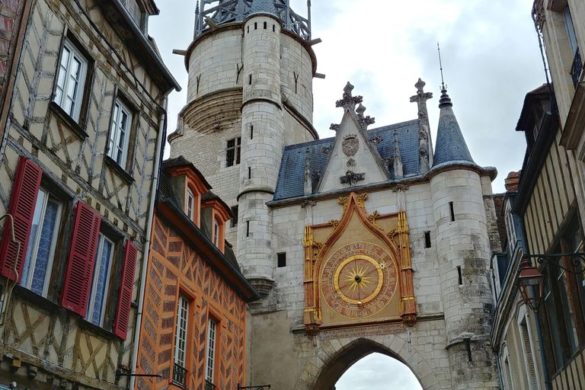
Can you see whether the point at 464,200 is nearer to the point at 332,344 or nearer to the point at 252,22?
the point at 332,344

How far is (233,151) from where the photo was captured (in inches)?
763

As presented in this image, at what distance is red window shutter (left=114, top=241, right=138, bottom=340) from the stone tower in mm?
8509

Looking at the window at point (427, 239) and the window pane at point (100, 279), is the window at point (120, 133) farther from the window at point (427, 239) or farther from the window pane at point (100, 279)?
the window at point (427, 239)

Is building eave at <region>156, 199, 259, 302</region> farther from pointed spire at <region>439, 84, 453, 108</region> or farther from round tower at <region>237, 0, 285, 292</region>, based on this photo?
pointed spire at <region>439, 84, 453, 108</region>

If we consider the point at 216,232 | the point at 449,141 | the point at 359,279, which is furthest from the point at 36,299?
the point at 449,141

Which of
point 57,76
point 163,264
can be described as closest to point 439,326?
point 163,264

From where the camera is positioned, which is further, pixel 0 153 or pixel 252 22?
pixel 252 22

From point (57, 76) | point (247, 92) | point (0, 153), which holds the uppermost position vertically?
point (247, 92)

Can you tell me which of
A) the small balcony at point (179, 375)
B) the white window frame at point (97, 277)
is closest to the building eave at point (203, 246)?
the white window frame at point (97, 277)

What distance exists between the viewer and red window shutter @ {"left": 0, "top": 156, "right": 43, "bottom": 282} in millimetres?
5105

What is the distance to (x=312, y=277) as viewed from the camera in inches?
611

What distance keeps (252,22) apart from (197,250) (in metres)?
11.4

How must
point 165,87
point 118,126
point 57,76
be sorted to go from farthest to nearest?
point 165,87 < point 118,126 < point 57,76

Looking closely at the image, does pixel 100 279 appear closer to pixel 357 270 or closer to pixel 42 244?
pixel 42 244
